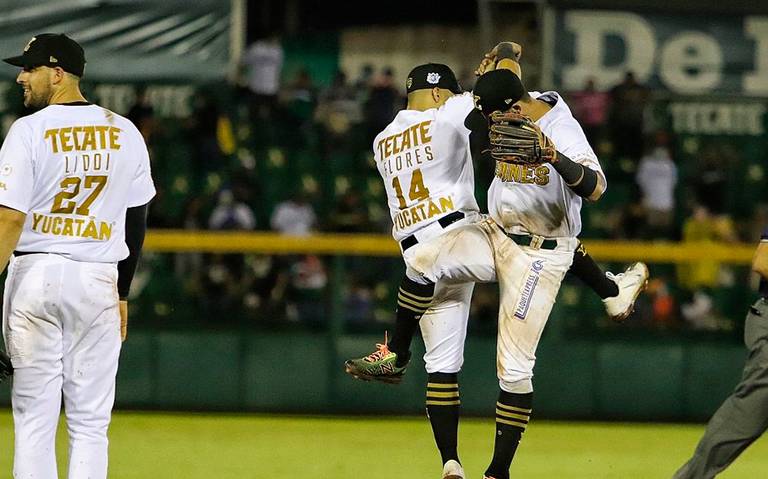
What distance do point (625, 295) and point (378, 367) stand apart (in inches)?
50.4

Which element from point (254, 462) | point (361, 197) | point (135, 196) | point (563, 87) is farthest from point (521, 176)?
point (563, 87)

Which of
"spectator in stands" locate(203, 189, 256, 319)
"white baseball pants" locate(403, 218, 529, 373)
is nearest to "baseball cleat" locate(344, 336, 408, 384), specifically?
"white baseball pants" locate(403, 218, 529, 373)

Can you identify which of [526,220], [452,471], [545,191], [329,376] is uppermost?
[545,191]

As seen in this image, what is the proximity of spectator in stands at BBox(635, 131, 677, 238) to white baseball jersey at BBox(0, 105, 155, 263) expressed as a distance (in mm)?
8328

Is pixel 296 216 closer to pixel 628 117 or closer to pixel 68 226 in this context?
pixel 628 117

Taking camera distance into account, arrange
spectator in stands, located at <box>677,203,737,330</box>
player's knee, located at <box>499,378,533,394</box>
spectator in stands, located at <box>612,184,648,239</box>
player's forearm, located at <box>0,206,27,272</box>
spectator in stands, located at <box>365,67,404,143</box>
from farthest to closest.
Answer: spectator in stands, located at <box>365,67,404,143</box> → spectator in stands, located at <box>612,184,648,239</box> → spectator in stands, located at <box>677,203,737,330</box> → player's knee, located at <box>499,378,533,394</box> → player's forearm, located at <box>0,206,27,272</box>

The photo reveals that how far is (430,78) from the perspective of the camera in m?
6.54

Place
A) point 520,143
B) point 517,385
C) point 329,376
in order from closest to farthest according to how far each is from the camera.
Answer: point 520,143
point 517,385
point 329,376

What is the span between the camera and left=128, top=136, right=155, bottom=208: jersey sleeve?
220 inches

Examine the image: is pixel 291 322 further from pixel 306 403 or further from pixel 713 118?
pixel 713 118

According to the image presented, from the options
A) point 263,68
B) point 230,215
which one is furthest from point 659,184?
point 263,68

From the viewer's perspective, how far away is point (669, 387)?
35.1 ft

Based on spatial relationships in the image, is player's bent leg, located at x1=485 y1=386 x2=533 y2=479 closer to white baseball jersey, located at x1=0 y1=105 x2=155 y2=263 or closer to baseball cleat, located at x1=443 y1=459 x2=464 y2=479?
baseball cleat, located at x1=443 y1=459 x2=464 y2=479

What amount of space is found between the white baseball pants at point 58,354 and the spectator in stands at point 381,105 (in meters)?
8.72
